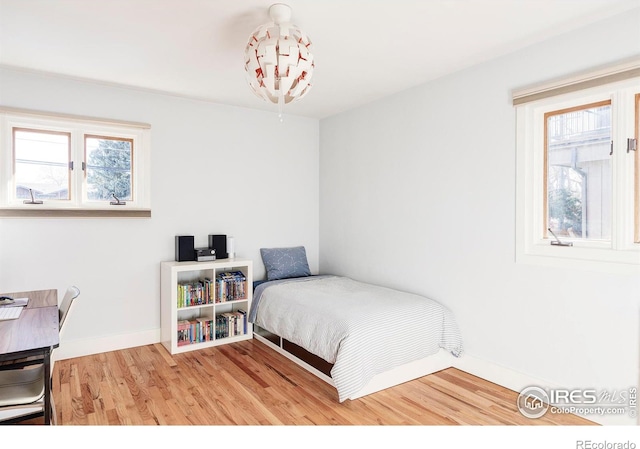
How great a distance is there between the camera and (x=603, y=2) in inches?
81.9

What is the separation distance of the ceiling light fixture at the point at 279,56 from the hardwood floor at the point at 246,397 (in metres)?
2.01

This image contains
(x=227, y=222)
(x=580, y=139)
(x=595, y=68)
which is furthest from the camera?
(x=227, y=222)

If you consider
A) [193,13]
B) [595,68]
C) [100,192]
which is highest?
[193,13]

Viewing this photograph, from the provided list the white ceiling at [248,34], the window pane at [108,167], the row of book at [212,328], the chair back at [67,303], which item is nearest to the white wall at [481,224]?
the white ceiling at [248,34]

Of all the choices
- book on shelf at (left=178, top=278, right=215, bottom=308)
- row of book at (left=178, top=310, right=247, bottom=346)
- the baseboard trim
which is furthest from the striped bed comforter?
the baseboard trim

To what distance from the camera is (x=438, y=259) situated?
10.7ft

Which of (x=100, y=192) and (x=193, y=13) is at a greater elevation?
(x=193, y=13)

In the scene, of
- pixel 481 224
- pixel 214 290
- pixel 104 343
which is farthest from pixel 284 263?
pixel 481 224

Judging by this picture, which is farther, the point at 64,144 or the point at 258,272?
the point at 258,272

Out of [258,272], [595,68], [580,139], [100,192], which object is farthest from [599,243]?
[100,192]

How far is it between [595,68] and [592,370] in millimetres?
1836

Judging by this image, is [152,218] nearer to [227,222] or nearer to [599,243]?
[227,222]

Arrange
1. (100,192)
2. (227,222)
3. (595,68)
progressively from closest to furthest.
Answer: (595,68) < (100,192) < (227,222)

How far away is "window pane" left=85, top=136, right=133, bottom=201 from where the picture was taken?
3438mm
